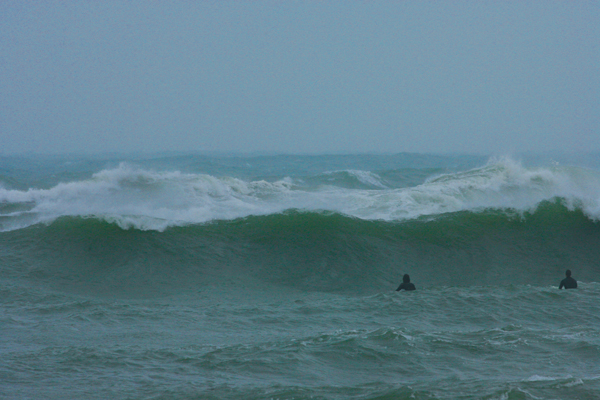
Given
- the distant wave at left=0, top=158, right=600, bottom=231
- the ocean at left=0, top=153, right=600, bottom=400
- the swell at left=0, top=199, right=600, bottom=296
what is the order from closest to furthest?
the ocean at left=0, top=153, right=600, bottom=400 → the swell at left=0, top=199, right=600, bottom=296 → the distant wave at left=0, top=158, right=600, bottom=231

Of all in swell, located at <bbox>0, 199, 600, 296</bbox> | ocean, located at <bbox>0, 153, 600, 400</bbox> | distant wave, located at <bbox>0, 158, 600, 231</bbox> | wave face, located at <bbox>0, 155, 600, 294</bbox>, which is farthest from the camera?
distant wave, located at <bbox>0, 158, 600, 231</bbox>

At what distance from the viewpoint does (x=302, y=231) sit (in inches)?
523

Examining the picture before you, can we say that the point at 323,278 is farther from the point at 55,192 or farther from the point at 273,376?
the point at 55,192

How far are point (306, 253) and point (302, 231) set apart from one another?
3.16ft

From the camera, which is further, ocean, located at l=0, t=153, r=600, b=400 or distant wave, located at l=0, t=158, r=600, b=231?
distant wave, located at l=0, t=158, r=600, b=231

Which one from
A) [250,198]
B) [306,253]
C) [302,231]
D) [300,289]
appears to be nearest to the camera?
[300,289]

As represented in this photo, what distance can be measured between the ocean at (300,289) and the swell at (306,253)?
48 millimetres

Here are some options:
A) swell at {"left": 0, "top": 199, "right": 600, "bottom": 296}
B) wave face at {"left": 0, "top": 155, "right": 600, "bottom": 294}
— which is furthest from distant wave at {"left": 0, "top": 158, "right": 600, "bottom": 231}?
swell at {"left": 0, "top": 199, "right": 600, "bottom": 296}

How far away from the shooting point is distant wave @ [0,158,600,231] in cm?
1396

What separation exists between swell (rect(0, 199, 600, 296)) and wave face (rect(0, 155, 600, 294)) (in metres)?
0.04

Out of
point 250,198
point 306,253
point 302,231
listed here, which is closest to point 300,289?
point 306,253

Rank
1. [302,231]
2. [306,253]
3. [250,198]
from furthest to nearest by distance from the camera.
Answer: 1. [250,198]
2. [302,231]
3. [306,253]

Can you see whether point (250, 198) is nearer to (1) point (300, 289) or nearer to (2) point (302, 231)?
(2) point (302, 231)

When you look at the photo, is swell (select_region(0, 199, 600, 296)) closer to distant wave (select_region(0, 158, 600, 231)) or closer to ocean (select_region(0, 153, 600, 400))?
ocean (select_region(0, 153, 600, 400))
